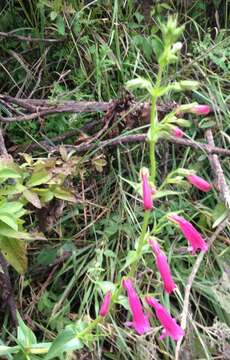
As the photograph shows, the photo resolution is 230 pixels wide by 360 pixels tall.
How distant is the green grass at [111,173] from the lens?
1.62 m

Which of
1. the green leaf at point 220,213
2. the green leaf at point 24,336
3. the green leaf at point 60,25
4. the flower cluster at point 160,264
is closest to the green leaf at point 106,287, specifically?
the flower cluster at point 160,264

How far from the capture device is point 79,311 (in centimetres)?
163

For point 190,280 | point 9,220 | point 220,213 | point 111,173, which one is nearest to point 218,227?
point 220,213

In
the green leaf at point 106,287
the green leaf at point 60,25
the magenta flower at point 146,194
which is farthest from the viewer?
the green leaf at point 60,25

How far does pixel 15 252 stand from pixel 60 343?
277mm

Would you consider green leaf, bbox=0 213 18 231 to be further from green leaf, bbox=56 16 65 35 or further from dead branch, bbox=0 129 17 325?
green leaf, bbox=56 16 65 35

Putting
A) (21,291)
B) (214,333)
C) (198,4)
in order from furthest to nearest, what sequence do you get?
1. (198,4)
2. (21,291)
3. (214,333)

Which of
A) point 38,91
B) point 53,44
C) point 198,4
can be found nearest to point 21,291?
point 38,91

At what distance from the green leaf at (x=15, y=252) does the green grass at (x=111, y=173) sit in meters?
0.17

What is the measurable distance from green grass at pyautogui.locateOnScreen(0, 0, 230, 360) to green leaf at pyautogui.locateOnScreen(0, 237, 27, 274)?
17 centimetres

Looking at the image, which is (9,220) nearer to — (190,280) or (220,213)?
(190,280)

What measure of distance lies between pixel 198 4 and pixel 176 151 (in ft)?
2.14

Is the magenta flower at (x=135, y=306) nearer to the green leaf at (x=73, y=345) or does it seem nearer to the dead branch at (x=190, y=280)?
the green leaf at (x=73, y=345)

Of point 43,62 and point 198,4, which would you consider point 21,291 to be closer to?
point 43,62
